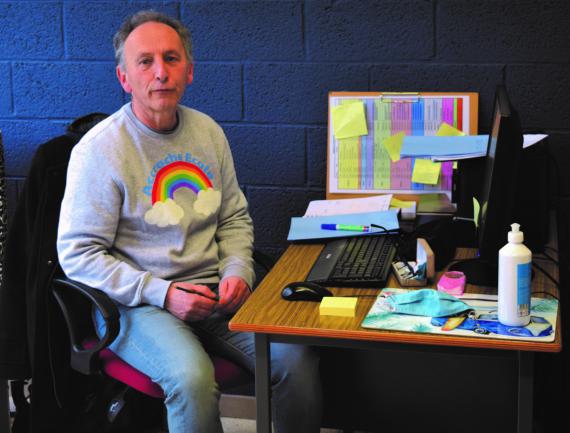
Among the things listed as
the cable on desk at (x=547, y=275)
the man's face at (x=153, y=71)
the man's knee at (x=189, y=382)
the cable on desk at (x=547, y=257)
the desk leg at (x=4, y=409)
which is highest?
the man's face at (x=153, y=71)

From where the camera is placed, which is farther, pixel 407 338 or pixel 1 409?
pixel 1 409

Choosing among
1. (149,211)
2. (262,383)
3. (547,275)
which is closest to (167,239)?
(149,211)

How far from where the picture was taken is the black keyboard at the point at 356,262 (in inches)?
79.6

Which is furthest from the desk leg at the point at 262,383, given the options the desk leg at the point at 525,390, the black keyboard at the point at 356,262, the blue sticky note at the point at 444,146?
the blue sticky note at the point at 444,146

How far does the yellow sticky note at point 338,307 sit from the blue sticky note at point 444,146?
711mm

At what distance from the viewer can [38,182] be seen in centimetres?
225

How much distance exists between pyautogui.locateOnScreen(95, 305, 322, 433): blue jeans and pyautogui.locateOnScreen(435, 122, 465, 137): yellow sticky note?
92cm

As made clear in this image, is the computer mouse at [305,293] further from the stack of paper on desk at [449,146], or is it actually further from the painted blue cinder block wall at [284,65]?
the painted blue cinder block wall at [284,65]

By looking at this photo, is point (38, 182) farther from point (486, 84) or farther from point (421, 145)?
point (486, 84)

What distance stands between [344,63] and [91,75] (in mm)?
886

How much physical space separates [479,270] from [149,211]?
0.86 metres

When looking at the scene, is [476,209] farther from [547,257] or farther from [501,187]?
[501,187]

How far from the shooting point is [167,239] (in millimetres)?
2287

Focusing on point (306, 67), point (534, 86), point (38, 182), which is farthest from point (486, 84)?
point (38, 182)
